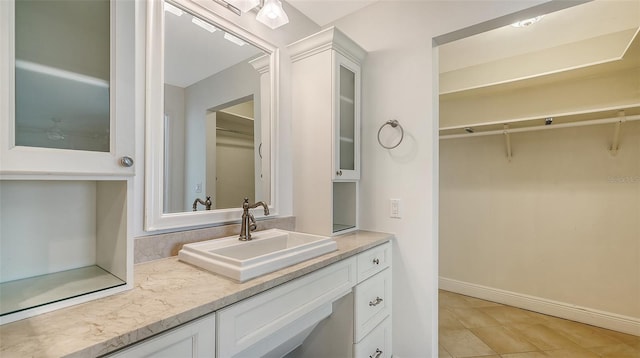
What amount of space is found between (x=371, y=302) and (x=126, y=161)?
1.34 meters

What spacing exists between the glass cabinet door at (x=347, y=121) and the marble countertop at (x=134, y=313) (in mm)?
849

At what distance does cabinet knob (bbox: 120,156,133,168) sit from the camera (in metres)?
0.78

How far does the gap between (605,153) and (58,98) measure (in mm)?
3427

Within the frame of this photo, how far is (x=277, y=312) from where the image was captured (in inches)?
37.9

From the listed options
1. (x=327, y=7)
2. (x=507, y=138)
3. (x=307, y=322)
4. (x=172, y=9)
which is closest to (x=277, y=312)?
(x=307, y=322)

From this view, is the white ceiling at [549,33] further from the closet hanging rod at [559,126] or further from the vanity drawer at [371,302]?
the vanity drawer at [371,302]

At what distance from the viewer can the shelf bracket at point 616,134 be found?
2.03 meters

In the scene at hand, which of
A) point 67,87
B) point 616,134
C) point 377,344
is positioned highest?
point 616,134

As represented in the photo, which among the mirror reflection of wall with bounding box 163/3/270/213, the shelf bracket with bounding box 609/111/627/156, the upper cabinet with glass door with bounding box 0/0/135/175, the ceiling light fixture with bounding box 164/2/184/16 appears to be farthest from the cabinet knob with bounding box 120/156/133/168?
the shelf bracket with bounding box 609/111/627/156

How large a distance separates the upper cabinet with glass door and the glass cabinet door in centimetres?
112

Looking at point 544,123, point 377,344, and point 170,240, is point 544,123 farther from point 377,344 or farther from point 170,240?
point 170,240

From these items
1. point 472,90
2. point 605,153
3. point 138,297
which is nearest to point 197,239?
point 138,297

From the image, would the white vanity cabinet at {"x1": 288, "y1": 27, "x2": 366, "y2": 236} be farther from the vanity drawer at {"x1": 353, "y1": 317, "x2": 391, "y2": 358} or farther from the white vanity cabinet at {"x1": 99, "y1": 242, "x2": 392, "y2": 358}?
the vanity drawer at {"x1": 353, "y1": 317, "x2": 391, "y2": 358}

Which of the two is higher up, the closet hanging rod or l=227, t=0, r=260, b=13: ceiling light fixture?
l=227, t=0, r=260, b=13: ceiling light fixture
